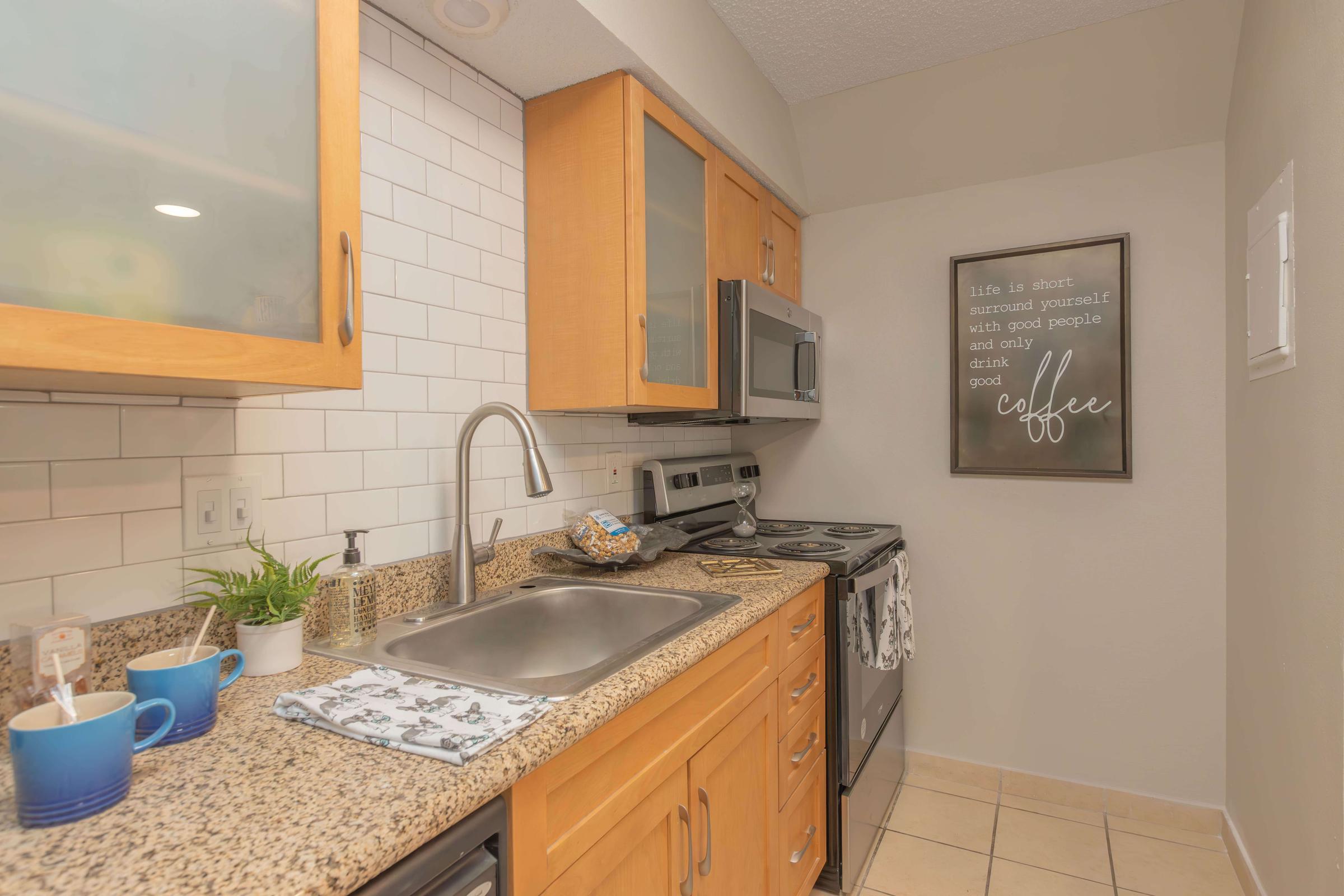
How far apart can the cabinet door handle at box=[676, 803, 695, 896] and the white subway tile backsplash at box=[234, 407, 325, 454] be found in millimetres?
944

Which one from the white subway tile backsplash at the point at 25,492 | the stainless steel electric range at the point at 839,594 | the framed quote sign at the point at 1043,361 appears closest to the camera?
the white subway tile backsplash at the point at 25,492

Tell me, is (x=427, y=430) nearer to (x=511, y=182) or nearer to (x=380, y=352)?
(x=380, y=352)

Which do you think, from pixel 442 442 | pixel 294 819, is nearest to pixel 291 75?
pixel 442 442

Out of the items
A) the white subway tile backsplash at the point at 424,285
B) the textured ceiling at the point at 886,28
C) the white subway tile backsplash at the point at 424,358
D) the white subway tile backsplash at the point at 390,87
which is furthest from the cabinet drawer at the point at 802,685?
the textured ceiling at the point at 886,28

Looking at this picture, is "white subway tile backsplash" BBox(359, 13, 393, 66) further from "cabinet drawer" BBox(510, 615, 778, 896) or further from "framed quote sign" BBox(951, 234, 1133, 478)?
"framed quote sign" BBox(951, 234, 1133, 478)

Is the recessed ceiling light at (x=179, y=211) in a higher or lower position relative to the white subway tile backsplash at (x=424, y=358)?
higher

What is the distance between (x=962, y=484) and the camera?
8.29 feet

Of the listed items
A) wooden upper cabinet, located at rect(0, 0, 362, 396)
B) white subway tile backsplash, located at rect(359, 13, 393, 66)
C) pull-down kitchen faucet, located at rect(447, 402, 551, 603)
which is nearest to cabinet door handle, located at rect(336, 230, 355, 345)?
wooden upper cabinet, located at rect(0, 0, 362, 396)

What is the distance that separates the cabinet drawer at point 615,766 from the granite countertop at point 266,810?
0.06m

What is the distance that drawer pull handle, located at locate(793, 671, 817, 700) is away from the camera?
172cm

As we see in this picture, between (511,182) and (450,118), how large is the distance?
232 mm

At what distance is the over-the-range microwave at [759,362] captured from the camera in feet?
6.82

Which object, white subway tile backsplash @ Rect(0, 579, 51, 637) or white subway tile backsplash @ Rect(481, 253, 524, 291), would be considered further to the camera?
white subway tile backsplash @ Rect(481, 253, 524, 291)

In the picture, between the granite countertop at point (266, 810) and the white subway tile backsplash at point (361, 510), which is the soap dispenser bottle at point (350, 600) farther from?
the granite countertop at point (266, 810)
